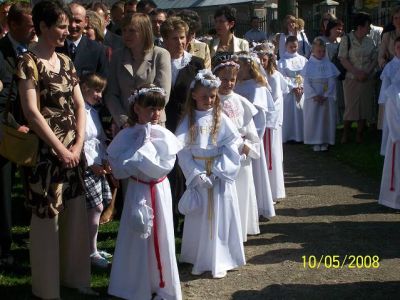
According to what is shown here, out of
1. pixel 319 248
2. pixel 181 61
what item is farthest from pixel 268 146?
pixel 319 248

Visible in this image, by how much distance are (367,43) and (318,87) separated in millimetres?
1163

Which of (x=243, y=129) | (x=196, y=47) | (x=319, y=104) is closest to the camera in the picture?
(x=243, y=129)

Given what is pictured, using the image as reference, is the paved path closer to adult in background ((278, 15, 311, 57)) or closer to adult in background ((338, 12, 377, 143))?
adult in background ((338, 12, 377, 143))

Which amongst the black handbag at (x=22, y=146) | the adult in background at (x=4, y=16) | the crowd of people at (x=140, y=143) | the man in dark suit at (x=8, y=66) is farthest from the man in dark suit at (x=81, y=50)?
the adult in background at (x=4, y=16)

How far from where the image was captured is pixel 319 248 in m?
7.21

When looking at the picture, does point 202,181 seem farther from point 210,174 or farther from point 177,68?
point 177,68

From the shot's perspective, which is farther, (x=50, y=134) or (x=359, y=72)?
(x=359, y=72)

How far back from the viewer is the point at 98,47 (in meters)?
7.37

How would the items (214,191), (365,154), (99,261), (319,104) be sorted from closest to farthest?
(214,191), (99,261), (365,154), (319,104)

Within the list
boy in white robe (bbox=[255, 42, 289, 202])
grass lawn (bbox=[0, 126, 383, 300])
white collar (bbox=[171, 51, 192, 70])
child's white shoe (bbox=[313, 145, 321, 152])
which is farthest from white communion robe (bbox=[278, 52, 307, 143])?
white collar (bbox=[171, 51, 192, 70])

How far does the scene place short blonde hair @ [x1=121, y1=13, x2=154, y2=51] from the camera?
680 cm

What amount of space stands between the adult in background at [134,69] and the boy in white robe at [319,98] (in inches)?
253
